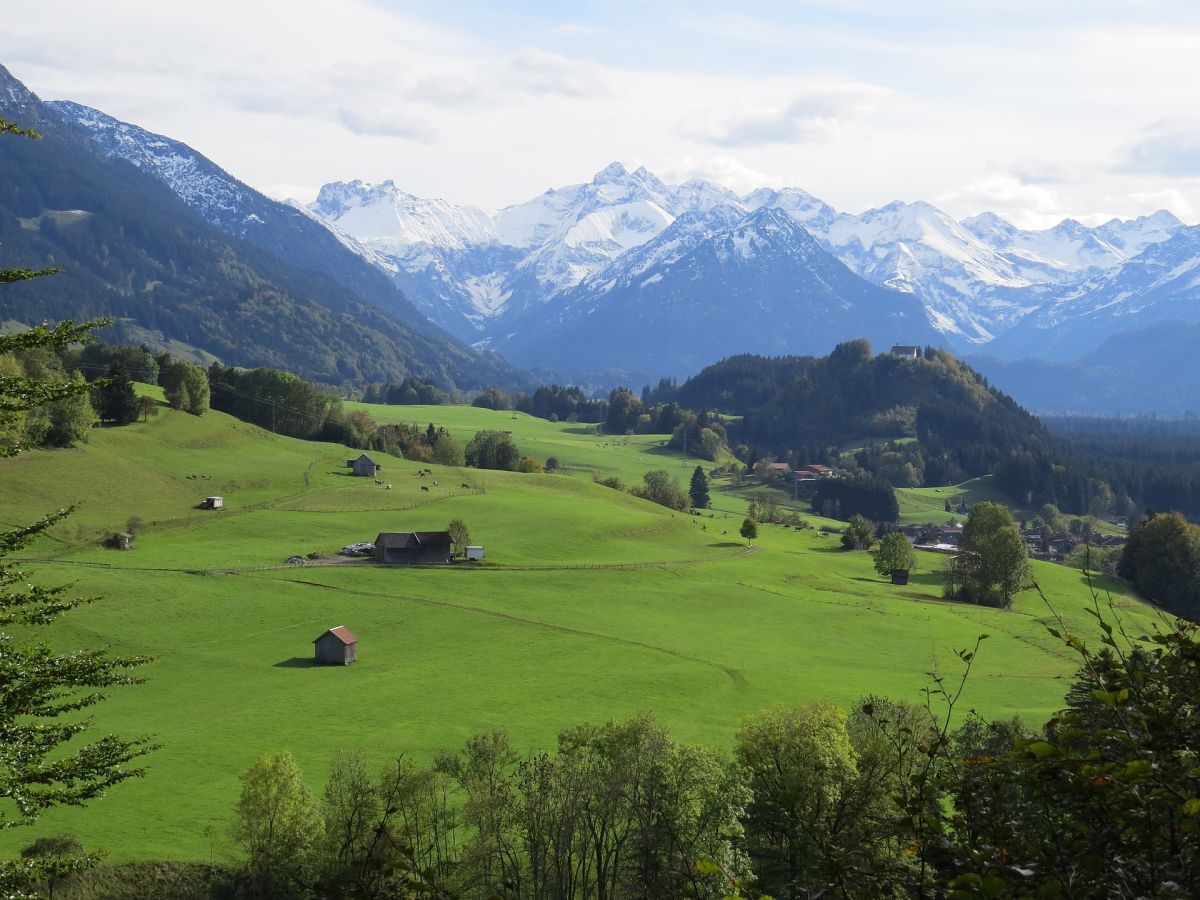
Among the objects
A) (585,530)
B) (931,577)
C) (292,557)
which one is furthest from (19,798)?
(931,577)

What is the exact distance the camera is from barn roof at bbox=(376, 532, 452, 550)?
110500 millimetres

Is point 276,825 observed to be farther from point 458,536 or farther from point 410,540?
point 458,536

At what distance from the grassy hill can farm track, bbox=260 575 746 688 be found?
0.33 m

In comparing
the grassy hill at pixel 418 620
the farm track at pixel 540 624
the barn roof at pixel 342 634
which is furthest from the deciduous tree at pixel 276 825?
the farm track at pixel 540 624

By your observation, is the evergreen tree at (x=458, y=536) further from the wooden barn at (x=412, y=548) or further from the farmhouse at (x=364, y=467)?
the farmhouse at (x=364, y=467)

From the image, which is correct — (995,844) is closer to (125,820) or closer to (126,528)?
(125,820)

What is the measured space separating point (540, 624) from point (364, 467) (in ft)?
221

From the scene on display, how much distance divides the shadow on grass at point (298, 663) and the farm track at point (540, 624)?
16.4 metres

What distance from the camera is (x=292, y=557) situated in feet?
350

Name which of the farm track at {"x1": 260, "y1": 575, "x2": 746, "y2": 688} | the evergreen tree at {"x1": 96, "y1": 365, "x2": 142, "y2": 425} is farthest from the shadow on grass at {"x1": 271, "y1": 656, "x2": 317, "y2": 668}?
the evergreen tree at {"x1": 96, "y1": 365, "x2": 142, "y2": 425}

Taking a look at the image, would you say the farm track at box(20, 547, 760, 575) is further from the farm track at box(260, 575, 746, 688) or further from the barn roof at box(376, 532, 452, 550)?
the farm track at box(260, 575, 746, 688)

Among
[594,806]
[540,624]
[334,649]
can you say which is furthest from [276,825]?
[540,624]

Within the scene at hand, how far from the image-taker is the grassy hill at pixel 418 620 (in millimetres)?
63469

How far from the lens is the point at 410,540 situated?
367 feet
